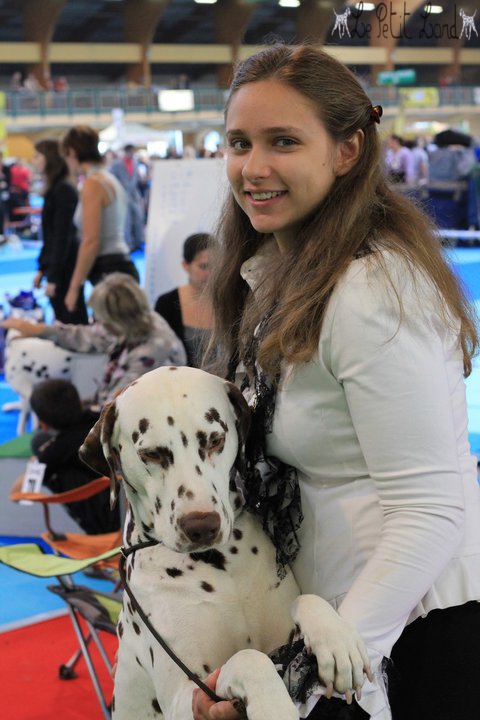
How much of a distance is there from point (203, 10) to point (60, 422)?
3107 centimetres

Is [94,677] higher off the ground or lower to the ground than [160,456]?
lower

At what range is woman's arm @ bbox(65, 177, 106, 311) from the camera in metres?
7.06

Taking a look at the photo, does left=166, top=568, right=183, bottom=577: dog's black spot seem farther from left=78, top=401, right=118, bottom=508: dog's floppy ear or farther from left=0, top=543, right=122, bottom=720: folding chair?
left=0, top=543, right=122, bottom=720: folding chair

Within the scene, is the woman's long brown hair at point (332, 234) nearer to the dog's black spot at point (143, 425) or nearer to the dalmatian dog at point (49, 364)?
the dog's black spot at point (143, 425)

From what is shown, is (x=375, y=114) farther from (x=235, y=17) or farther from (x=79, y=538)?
(x=235, y=17)

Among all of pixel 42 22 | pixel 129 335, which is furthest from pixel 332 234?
pixel 42 22

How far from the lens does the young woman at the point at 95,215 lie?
7086 millimetres

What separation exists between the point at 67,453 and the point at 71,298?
2.71 meters

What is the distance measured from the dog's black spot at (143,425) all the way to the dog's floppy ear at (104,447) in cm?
9

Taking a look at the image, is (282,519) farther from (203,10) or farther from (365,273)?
(203,10)

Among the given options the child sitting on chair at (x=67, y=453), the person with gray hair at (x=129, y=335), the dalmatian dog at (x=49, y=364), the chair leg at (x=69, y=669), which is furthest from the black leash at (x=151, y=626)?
the dalmatian dog at (x=49, y=364)

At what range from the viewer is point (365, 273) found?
162 cm

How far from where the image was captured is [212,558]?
1.79 meters

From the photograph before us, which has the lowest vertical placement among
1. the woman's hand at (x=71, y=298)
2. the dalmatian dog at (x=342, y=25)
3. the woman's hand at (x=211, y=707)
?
the woman's hand at (x=71, y=298)
